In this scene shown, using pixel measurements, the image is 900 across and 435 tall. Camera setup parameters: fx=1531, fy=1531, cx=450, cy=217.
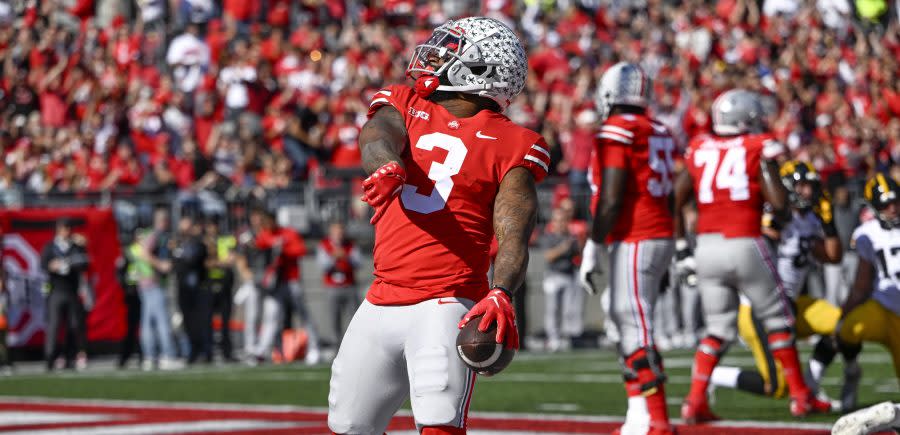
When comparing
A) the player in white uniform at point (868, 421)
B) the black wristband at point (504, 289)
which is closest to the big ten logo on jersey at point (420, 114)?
the black wristband at point (504, 289)

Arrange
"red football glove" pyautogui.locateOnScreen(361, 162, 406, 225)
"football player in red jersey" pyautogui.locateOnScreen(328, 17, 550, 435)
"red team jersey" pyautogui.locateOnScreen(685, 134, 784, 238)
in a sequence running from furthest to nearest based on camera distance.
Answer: "red team jersey" pyautogui.locateOnScreen(685, 134, 784, 238), "football player in red jersey" pyautogui.locateOnScreen(328, 17, 550, 435), "red football glove" pyautogui.locateOnScreen(361, 162, 406, 225)

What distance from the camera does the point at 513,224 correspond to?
462 centimetres

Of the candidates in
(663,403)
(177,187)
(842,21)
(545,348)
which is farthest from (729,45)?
(663,403)

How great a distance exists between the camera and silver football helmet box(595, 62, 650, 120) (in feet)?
27.8

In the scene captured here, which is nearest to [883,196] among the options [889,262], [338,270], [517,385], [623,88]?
[889,262]

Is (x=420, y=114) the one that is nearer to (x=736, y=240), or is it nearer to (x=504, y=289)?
(x=504, y=289)

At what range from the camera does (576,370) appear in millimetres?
14234

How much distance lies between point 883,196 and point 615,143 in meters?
1.87

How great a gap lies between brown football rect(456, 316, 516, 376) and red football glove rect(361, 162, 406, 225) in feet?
1.46

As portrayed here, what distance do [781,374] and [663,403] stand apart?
1.83m

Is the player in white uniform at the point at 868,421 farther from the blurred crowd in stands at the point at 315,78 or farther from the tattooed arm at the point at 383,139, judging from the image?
the blurred crowd in stands at the point at 315,78

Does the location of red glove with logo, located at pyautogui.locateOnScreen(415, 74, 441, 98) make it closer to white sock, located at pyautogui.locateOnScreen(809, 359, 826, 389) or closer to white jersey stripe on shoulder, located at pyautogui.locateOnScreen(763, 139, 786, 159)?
white jersey stripe on shoulder, located at pyautogui.locateOnScreen(763, 139, 786, 159)

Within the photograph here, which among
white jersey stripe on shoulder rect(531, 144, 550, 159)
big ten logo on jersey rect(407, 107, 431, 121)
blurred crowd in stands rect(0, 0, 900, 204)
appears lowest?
white jersey stripe on shoulder rect(531, 144, 550, 159)

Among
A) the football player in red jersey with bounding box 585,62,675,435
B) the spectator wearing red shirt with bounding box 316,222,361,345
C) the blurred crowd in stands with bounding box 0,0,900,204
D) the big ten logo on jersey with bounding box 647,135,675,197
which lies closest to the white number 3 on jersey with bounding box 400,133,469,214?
the football player in red jersey with bounding box 585,62,675,435
